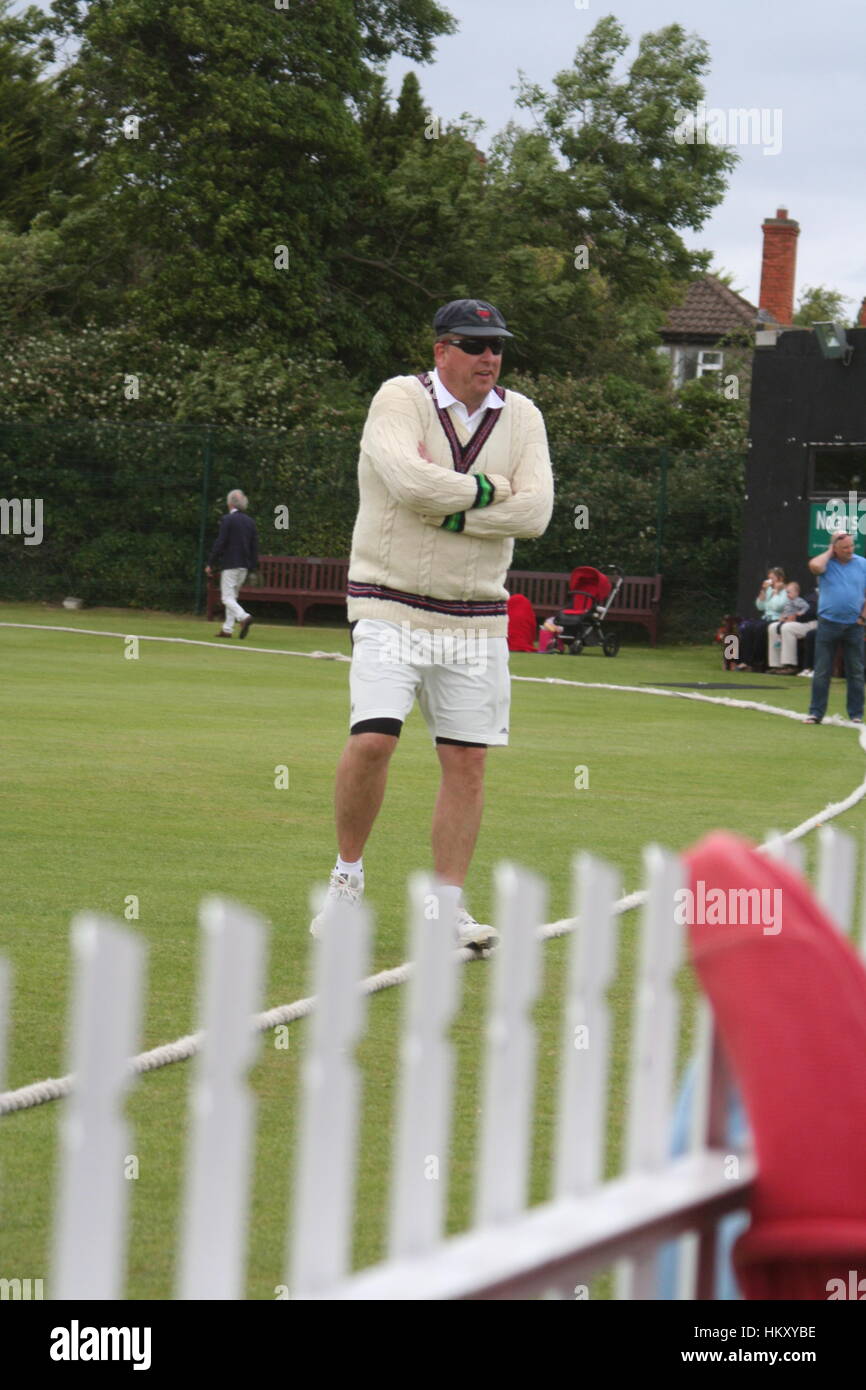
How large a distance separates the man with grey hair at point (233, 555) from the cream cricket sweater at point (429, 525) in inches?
792

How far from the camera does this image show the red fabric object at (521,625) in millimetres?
26875

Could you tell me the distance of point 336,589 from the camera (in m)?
30.9

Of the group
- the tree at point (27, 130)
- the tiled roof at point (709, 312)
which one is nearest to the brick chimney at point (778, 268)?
the tiled roof at point (709, 312)

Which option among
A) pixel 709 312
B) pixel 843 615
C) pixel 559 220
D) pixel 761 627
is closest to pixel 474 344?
pixel 843 615

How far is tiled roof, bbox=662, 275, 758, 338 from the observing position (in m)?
68.2

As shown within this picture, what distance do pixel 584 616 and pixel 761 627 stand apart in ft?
9.61

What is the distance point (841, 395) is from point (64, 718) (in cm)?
1542

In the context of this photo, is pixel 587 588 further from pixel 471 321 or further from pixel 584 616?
pixel 471 321

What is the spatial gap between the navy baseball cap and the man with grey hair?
66.1ft

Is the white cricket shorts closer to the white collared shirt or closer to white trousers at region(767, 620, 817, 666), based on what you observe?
the white collared shirt

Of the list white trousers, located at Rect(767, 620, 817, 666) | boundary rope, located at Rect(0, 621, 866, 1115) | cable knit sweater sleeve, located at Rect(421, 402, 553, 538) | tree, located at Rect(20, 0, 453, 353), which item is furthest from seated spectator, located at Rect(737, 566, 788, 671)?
cable knit sweater sleeve, located at Rect(421, 402, 553, 538)
